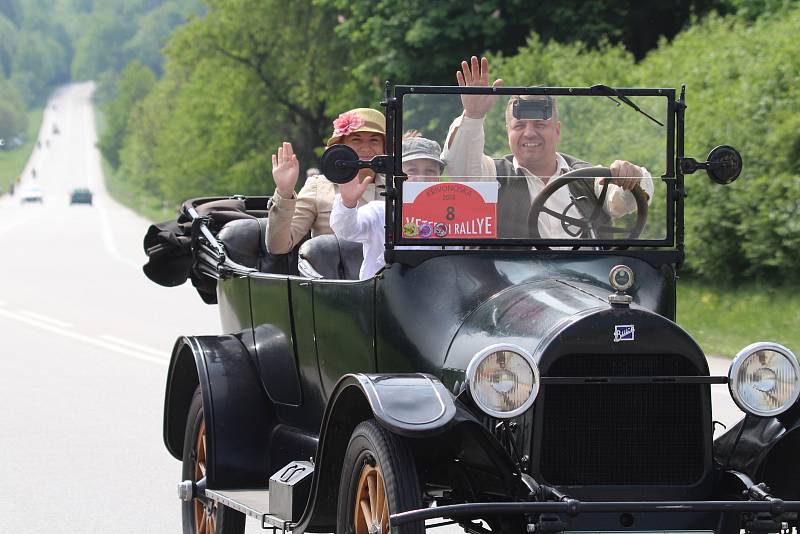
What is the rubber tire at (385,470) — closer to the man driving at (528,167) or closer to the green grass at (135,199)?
the man driving at (528,167)

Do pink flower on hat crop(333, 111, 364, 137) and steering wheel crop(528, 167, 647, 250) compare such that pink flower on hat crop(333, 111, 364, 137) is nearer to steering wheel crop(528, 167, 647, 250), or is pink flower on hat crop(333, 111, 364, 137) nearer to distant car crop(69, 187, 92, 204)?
steering wheel crop(528, 167, 647, 250)

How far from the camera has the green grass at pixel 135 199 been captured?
72.9m

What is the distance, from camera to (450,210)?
213 inches

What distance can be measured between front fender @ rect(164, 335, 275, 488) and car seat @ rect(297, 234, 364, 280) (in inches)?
18.1

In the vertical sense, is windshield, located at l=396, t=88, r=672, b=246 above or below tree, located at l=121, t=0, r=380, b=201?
below

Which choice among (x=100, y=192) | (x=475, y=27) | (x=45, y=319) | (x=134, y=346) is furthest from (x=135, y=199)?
(x=134, y=346)

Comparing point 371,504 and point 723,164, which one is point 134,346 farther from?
point 371,504

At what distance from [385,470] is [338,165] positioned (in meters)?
1.03

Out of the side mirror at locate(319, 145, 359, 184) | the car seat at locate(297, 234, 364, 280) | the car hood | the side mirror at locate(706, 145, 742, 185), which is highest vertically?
the side mirror at locate(706, 145, 742, 185)

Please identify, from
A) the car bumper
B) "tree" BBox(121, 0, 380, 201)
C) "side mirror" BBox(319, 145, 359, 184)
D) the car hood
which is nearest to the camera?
the car bumper

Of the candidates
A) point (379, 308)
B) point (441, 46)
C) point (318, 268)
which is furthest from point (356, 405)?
point (441, 46)

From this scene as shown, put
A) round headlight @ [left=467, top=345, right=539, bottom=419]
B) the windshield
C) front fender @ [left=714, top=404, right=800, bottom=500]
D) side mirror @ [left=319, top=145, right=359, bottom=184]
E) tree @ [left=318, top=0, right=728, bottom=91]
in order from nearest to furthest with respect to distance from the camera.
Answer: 1. round headlight @ [left=467, top=345, right=539, bottom=419]
2. front fender @ [left=714, top=404, right=800, bottom=500]
3. side mirror @ [left=319, top=145, right=359, bottom=184]
4. the windshield
5. tree @ [left=318, top=0, right=728, bottom=91]

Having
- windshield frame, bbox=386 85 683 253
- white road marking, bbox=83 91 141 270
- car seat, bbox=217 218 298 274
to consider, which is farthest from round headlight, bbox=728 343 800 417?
white road marking, bbox=83 91 141 270

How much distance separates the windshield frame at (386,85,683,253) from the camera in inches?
A: 208
